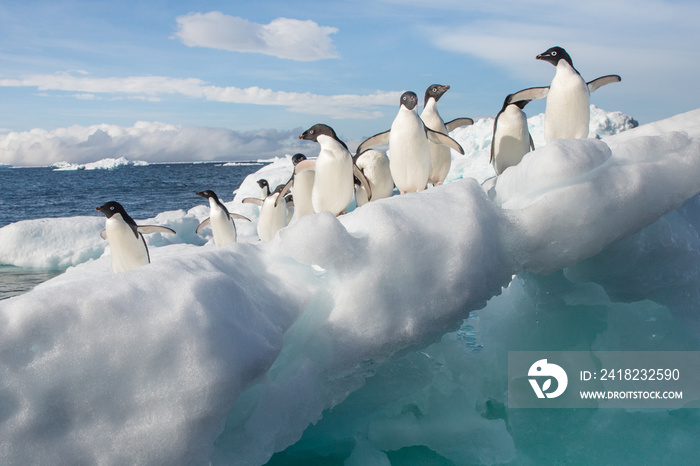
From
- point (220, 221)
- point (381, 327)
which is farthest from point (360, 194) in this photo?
point (381, 327)

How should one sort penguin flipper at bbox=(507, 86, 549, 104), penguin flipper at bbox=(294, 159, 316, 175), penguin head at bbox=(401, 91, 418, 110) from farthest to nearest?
penguin flipper at bbox=(294, 159, 316, 175) < penguin flipper at bbox=(507, 86, 549, 104) < penguin head at bbox=(401, 91, 418, 110)

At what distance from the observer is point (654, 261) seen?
12.1 ft

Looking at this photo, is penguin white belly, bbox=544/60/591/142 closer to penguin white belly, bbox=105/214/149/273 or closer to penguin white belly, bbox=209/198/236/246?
penguin white belly, bbox=105/214/149/273

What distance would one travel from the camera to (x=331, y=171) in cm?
450

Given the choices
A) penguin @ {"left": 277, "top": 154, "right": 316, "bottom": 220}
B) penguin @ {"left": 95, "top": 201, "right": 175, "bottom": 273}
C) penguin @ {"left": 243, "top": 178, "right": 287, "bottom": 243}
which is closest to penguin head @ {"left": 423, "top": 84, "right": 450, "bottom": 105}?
penguin @ {"left": 277, "top": 154, "right": 316, "bottom": 220}

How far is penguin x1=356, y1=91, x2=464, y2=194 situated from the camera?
4.44 meters

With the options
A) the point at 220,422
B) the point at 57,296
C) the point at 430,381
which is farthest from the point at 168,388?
the point at 430,381

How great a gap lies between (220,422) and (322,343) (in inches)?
24.0

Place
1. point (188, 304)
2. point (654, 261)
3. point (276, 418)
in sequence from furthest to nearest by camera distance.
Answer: point (654, 261)
point (276, 418)
point (188, 304)

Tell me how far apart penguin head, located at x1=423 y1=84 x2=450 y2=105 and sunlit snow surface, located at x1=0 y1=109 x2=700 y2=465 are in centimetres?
203

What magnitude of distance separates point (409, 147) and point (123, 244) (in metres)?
2.83

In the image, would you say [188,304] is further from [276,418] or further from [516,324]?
[516,324]

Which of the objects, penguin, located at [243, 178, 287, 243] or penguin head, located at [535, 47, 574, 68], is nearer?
penguin head, located at [535, 47, 574, 68]

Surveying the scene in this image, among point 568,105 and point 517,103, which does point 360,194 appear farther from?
point 568,105
